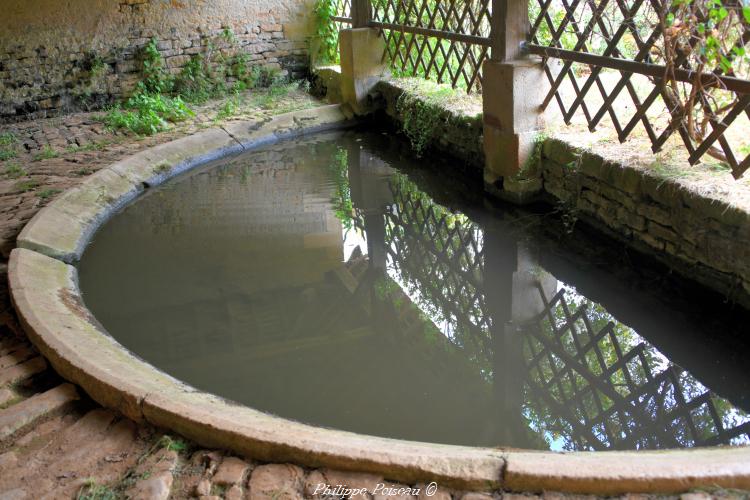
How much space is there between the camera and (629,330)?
3365 mm

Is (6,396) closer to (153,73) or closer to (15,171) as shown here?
(15,171)

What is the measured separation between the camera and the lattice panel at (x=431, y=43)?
6156 mm

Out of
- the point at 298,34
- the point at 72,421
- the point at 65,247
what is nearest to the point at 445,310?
the point at 72,421

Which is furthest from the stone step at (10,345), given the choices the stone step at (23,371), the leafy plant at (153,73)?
the leafy plant at (153,73)

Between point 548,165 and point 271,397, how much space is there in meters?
2.87

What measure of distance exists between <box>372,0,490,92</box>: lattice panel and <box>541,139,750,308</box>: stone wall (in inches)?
70.5

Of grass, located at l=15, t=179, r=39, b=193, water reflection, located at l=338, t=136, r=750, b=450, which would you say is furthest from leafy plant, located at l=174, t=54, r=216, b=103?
water reflection, located at l=338, t=136, r=750, b=450

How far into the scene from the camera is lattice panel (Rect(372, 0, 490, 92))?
20.2 feet

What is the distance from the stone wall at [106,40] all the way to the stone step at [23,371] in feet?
19.5

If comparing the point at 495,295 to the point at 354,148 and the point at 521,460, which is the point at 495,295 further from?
the point at 354,148

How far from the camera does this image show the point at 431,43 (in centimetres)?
736

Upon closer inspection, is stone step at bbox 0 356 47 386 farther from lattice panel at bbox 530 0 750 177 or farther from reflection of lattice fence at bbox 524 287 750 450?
lattice panel at bbox 530 0 750 177

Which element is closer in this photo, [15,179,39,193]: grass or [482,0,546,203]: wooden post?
[482,0,546,203]: wooden post

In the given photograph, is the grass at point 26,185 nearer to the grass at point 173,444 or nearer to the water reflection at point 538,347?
the water reflection at point 538,347
